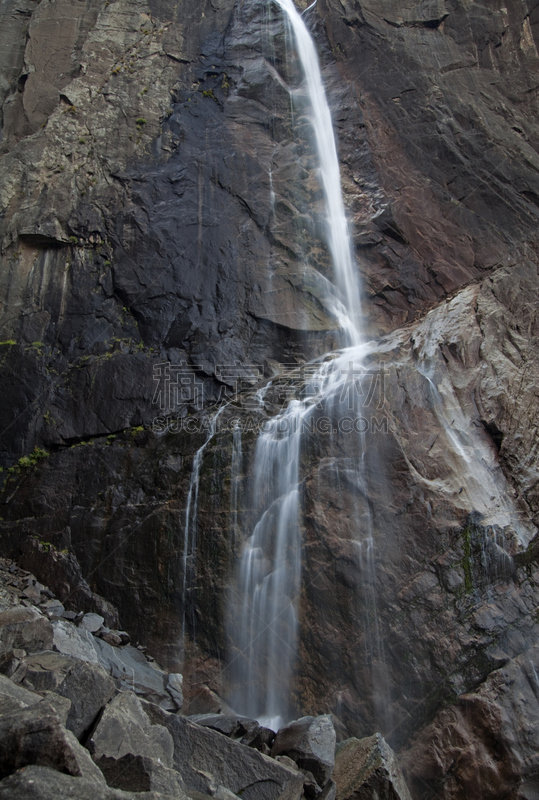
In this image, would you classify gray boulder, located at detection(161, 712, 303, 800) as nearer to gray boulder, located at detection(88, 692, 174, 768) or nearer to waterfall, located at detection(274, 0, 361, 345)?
gray boulder, located at detection(88, 692, 174, 768)

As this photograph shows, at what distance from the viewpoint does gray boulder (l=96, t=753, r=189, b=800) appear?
460 cm

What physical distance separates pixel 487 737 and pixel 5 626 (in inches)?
259

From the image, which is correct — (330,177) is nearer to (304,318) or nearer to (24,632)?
(304,318)

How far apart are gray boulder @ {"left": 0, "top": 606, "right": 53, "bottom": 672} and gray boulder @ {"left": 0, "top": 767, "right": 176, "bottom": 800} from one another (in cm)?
349

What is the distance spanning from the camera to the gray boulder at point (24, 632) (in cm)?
706

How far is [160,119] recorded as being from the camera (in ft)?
58.1

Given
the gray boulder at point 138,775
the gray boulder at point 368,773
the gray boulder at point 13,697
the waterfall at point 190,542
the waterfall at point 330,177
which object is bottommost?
the gray boulder at point 368,773

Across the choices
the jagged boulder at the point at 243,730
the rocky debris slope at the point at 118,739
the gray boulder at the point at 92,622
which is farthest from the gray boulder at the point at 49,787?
the gray boulder at the point at 92,622

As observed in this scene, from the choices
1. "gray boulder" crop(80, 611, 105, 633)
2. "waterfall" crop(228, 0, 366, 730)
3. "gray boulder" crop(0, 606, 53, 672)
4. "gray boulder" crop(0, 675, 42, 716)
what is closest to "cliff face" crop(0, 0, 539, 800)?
"waterfall" crop(228, 0, 366, 730)

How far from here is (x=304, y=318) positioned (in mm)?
15203

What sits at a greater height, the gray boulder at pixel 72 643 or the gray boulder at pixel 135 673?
the gray boulder at pixel 72 643

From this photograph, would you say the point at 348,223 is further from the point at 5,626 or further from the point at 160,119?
the point at 5,626

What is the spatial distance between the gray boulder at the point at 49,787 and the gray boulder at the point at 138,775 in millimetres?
683

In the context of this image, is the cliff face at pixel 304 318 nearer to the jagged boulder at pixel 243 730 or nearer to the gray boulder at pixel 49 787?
the jagged boulder at pixel 243 730
